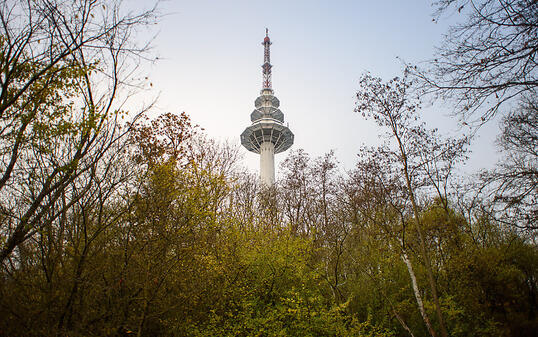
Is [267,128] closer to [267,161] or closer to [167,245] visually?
[267,161]

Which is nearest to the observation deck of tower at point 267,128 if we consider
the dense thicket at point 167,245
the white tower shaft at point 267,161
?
the white tower shaft at point 267,161

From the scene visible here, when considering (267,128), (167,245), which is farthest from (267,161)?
(167,245)

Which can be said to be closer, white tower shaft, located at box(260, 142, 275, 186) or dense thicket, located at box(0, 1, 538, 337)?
dense thicket, located at box(0, 1, 538, 337)

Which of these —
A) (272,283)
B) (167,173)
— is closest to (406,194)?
(272,283)

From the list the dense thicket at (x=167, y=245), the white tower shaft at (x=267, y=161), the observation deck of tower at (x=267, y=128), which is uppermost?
the observation deck of tower at (x=267, y=128)

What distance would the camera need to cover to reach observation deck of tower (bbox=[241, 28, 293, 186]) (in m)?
48.6

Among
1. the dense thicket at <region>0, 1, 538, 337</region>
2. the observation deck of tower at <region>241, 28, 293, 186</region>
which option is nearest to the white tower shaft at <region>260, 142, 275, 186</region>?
the observation deck of tower at <region>241, 28, 293, 186</region>

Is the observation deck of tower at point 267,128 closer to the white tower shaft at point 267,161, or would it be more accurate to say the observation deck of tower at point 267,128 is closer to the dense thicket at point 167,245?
the white tower shaft at point 267,161

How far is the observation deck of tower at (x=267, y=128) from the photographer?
1913 inches

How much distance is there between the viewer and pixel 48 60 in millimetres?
5012

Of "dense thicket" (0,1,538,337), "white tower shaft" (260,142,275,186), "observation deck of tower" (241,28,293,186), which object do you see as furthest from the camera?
"observation deck of tower" (241,28,293,186)

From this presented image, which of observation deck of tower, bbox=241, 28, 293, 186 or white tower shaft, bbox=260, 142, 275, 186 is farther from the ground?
observation deck of tower, bbox=241, 28, 293, 186

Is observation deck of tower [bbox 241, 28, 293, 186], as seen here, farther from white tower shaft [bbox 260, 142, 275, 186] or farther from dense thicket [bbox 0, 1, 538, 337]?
dense thicket [bbox 0, 1, 538, 337]

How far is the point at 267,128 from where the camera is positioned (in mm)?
48906
